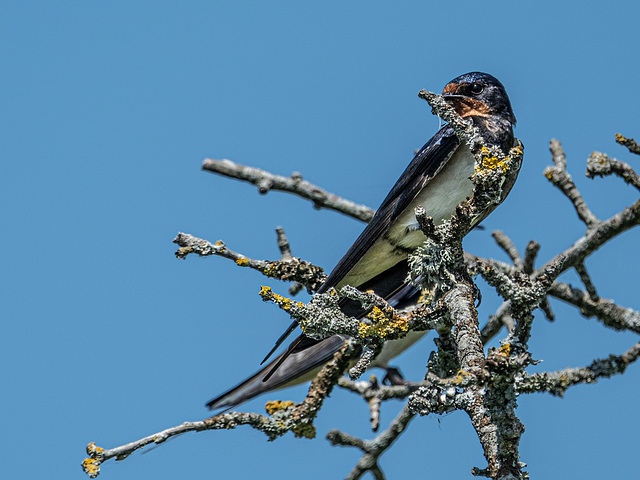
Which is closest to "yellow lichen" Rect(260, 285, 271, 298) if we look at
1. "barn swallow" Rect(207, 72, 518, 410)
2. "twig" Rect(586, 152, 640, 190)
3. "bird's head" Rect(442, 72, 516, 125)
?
"barn swallow" Rect(207, 72, 518, 410)

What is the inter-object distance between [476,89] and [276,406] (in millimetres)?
2961

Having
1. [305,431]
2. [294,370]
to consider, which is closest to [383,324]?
[305,431]

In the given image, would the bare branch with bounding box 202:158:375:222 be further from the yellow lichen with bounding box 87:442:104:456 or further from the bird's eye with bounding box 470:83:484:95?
the yellow lichen with bounding box 87:442:104:456

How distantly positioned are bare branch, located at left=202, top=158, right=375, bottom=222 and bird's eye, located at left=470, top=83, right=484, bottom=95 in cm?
118

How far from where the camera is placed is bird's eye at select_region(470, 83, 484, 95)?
235 inches

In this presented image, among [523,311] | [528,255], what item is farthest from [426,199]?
[523,311]

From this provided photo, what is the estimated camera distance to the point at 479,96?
234 inches

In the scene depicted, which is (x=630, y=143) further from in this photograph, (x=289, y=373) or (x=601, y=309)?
(x=289, y=373)

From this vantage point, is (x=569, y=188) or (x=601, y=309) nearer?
(x=601, y=309)

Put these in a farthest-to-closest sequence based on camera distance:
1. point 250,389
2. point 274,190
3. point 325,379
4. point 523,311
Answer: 1. point 250,389
2. point 274,190
3. point 325,379
4. point 523,311

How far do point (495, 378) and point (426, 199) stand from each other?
91.3 inches

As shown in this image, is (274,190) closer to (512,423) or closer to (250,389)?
(250,389)

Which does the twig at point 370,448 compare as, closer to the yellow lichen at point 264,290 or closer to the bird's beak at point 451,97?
the yellow lichen at point 264,290

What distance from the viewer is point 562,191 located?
18.2ft
